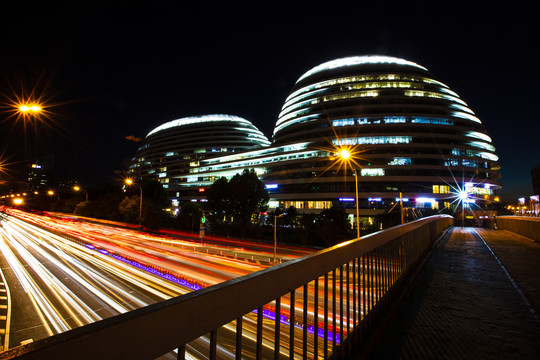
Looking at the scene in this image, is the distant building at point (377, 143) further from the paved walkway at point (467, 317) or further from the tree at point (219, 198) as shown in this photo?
the paved walkway at point (467, 317)

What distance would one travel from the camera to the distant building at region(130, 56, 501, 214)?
5825 centimetres

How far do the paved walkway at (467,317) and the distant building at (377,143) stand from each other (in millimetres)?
48818

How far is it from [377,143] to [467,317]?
6202 centimetres

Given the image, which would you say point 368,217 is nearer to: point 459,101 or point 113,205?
point 459,101

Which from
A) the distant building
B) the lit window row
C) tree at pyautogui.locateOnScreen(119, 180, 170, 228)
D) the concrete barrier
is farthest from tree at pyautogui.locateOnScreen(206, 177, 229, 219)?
the concrete barrier

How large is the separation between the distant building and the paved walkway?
48.8 meters

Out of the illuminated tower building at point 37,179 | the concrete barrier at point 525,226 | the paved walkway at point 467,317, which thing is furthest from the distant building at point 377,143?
the illuminated tower building at point 37,179

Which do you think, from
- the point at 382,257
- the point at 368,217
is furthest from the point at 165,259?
the point at 368,217

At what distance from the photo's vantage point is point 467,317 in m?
3.89

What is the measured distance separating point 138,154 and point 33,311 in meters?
140

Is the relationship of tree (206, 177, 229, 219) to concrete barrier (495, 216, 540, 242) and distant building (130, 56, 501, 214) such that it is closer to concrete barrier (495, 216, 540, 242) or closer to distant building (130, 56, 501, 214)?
distant building (130, 56, 501, 214)

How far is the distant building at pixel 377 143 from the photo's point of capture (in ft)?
191

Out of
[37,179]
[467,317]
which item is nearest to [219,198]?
[467,317]

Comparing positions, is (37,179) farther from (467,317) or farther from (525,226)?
(525,226)
